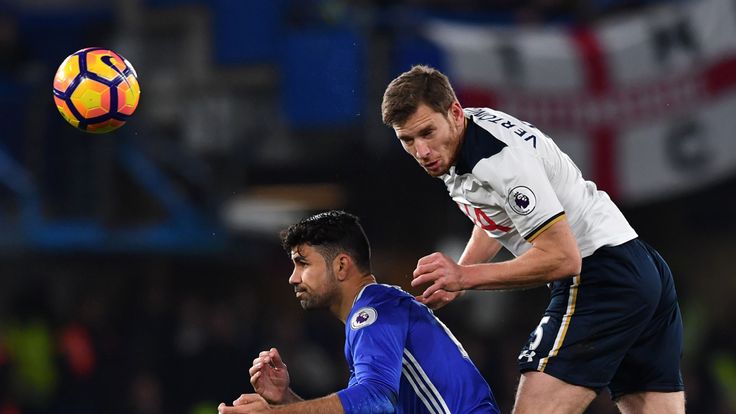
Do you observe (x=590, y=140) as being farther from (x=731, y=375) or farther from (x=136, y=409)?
(x=136, y=409)

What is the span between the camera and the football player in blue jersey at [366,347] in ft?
14.1

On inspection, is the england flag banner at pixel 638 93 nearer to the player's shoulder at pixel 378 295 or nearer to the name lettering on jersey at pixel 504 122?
the name lettering on jersey at pixel 504 122

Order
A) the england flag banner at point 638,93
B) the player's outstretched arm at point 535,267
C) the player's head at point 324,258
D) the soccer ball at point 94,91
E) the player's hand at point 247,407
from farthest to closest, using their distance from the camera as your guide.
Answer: the england flag banner at point 638,93, the soccer ball at point 94,91, the player's head at point 324,258, the player's outstretched arm at point 535,267, the player's hand at point 247,407

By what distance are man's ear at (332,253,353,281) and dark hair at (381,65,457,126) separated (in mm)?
584

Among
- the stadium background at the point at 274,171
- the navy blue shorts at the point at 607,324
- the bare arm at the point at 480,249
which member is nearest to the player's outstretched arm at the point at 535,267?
the navy blue shorts at the point at 607,324

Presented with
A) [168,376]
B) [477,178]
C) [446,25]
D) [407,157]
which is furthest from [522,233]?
[407,157]

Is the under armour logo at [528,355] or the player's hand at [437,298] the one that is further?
the under armour logo at [528,355]

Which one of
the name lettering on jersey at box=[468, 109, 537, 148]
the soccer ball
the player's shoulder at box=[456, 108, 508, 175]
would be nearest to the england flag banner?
the soccer ball

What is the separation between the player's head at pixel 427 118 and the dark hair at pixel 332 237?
44 centimetres

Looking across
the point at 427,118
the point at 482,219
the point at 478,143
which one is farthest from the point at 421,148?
the point at 482,219

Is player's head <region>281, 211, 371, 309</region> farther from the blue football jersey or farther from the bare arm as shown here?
the bare arm

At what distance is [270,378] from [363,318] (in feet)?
1.52

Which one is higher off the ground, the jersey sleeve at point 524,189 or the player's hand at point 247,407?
the jersey sleeve at point 524,189

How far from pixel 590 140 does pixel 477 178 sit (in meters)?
7.13
